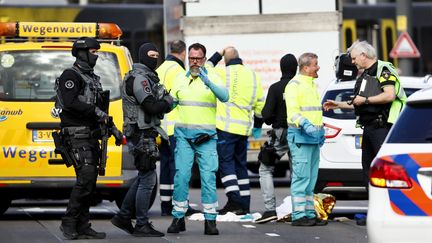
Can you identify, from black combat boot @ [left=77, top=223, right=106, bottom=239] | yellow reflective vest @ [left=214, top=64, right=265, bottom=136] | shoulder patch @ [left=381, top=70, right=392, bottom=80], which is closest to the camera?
Answer: black combat boot @ [left=77, top=223, right=106, bottom=239]

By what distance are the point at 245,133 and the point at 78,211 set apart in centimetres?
301

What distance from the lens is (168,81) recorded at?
13.7 m

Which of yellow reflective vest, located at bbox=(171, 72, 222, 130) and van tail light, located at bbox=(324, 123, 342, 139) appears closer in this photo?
yellow reflective vest, located at bbox=(171, 72, 222, 130)

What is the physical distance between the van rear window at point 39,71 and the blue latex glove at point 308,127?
2077 millimetres

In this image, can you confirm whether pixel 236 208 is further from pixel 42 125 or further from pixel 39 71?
pixel 39 71

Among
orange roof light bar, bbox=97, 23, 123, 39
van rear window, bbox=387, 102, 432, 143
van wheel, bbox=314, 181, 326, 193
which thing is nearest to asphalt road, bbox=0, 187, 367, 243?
van wheel, bbox=314, 181, 326, 193

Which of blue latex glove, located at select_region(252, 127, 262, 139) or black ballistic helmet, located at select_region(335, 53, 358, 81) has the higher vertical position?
black ballistic helmet, located at select_region(335, 53, 358, 81)

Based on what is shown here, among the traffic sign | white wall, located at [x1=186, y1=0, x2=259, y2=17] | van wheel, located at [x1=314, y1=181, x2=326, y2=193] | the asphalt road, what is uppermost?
white wall, located at [x1=186, y1=0, x2=259, y2=17]

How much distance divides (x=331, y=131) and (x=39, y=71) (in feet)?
10.0

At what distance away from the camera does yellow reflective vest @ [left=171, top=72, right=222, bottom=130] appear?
1188 cm

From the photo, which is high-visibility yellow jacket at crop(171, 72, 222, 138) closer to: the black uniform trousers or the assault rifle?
the assault rifle

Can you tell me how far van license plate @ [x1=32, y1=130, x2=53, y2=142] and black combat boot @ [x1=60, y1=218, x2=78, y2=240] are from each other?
183 centimetres

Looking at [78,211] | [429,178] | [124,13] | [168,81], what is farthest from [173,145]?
[124,13]

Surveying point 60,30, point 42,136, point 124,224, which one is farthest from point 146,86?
point 60,30
